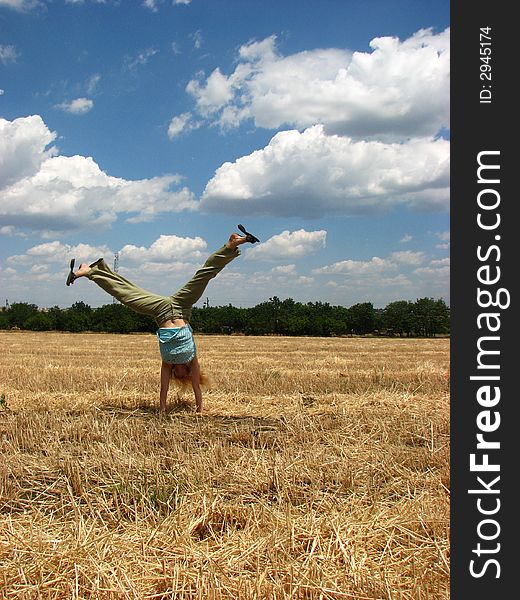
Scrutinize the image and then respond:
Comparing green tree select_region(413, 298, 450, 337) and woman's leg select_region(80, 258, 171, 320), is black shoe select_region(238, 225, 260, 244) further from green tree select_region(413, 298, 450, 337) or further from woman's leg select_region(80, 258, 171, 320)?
green tree select_region(413, 298, 450, 337)

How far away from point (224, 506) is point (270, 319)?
212ft

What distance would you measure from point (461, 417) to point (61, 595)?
2.07 m

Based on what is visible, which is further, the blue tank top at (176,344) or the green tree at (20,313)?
the green tree at (20,313)

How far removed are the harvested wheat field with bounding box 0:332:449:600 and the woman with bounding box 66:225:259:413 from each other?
2.14 feet

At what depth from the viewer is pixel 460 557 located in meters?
2.35

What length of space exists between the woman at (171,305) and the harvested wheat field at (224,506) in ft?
2.14

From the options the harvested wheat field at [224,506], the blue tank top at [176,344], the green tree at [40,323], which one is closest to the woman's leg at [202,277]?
the blue tank top at [176,344]

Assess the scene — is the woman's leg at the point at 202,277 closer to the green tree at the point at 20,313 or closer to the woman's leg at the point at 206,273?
the woman's leg at the point at 206,273

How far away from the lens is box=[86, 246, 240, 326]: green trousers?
22.2 ft

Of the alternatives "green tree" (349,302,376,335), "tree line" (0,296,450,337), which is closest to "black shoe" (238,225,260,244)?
A: "tree line" (0,296,450,337)

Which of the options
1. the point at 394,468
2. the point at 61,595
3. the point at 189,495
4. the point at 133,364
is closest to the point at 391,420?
the point at 394,468

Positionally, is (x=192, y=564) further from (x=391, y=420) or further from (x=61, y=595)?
(x=391, y=420)

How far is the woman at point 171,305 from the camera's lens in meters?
6.72

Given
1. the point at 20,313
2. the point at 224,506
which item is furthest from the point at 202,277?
the point at 20,313
